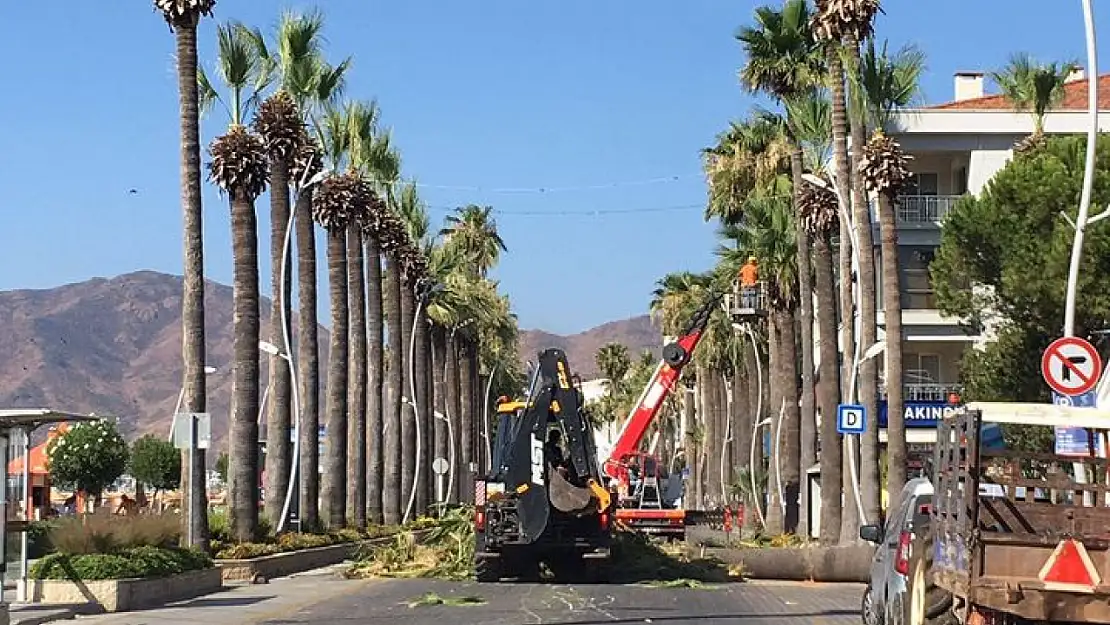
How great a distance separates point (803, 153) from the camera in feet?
146

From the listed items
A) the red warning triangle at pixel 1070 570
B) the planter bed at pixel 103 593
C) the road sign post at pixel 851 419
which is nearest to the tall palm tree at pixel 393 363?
the road sign post at pixel 851 419

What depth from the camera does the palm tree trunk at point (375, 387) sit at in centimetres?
5116

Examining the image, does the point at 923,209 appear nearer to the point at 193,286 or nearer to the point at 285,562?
the point at 285,562

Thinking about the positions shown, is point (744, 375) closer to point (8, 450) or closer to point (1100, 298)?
point (1100, 298)

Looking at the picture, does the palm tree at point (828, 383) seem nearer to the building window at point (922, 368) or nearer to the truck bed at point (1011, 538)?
the building window at point (922, 368)

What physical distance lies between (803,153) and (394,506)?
55.7ft

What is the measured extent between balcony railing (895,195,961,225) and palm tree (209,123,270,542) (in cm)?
2663

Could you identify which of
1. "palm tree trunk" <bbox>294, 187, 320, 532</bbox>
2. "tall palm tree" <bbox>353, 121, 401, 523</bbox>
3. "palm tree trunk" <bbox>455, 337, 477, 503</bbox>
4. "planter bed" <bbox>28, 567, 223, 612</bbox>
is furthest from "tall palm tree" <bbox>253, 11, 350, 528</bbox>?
"palm tree trunk" <bbox>455, 337, 477, 503</bbox>

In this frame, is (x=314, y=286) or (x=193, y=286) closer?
(x=193, y=286)

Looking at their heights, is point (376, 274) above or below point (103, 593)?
above

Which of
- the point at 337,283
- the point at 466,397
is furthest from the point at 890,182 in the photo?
the point at 466,397

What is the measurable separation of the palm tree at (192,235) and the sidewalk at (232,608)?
6.45 feet

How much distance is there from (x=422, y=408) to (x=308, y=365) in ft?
74.8

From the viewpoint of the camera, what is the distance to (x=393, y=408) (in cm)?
5284
